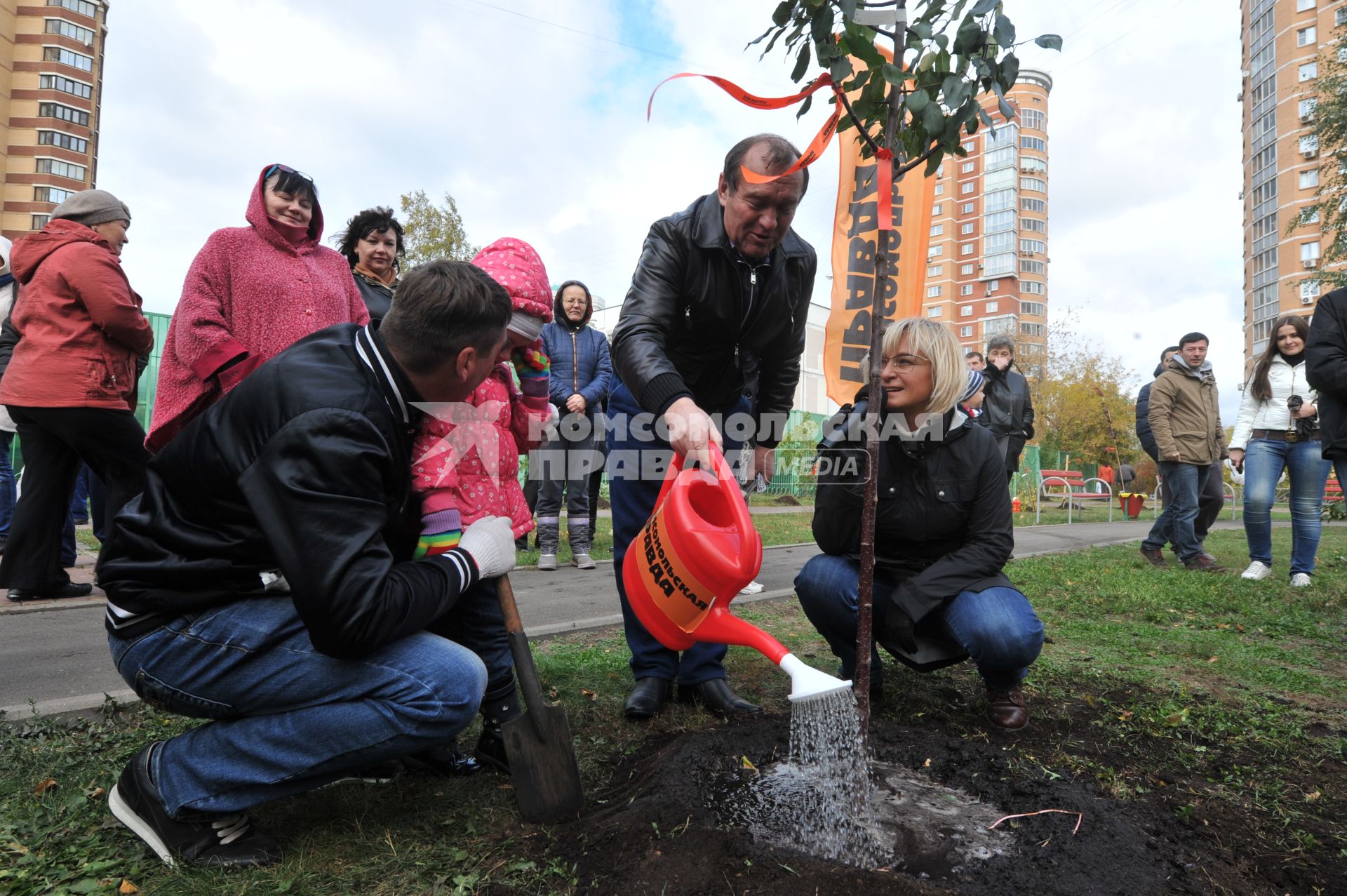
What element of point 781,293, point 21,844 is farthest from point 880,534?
point 21,844

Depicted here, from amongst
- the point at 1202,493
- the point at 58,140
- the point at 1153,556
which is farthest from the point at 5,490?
the point at 58,140

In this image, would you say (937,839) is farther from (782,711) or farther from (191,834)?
(191,834)

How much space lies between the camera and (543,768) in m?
1.95

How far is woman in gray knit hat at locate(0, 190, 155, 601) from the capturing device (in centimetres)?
362

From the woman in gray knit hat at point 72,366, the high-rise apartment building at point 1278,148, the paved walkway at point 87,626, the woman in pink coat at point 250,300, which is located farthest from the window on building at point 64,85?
the high-rise apartment building at point 1278,148

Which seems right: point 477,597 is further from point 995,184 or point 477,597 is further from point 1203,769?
point 995,184

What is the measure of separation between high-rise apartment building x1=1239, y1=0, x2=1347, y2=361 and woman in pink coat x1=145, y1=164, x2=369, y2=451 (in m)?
56.5

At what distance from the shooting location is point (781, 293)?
2.79 metres

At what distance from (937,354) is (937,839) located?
143 cm

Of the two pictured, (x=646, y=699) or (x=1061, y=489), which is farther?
(x=1061, y=489)

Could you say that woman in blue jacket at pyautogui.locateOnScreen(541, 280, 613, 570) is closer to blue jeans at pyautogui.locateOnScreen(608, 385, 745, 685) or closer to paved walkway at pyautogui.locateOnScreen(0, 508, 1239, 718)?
paved walkway at pyautogui.locateOnScreen(0, 508, 1239, 718)

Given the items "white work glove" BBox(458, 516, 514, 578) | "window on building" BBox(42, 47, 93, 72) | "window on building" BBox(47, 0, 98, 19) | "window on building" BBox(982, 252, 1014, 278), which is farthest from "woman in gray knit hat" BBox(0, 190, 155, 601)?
"window on building" BBox(982, 252, 1014, 278)

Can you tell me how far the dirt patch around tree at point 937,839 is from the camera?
1.62 meters

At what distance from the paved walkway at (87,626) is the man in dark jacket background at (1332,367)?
3.24 meters
